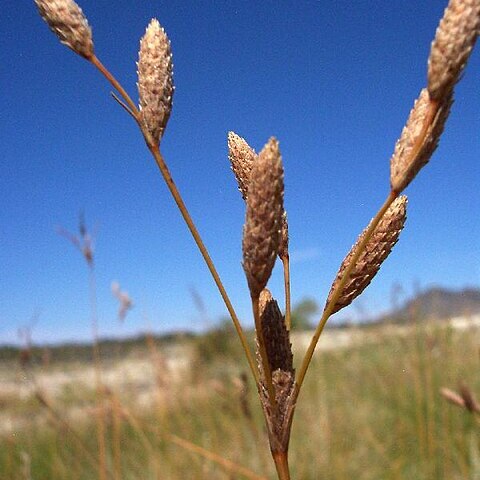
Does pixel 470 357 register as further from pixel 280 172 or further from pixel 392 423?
pixel 280 172

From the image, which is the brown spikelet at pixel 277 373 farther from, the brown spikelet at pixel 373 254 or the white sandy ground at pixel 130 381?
the white sandy ground at pixel 130 381

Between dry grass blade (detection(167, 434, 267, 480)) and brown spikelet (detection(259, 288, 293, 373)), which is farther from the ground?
brown spikelet (detection(259, 288, 293, 373))

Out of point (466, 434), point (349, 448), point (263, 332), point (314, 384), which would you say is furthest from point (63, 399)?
point (263, 332)

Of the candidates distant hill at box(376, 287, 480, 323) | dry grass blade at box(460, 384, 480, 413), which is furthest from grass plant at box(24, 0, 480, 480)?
distant hill at box(376, 287, 480, 323)

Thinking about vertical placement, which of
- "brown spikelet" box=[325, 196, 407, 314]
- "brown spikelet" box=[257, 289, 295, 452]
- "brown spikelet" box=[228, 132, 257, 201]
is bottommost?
"brown spikelet" box=[257, 289, 295, 452]

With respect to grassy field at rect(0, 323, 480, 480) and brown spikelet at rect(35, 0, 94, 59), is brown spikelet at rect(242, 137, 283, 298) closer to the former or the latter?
→ brown spikelet at rect(35, 0, 94, 59)

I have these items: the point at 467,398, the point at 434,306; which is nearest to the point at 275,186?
the point at 467,398

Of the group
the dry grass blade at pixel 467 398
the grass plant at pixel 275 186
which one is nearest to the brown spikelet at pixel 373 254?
the grass plant at pixel 275 186
